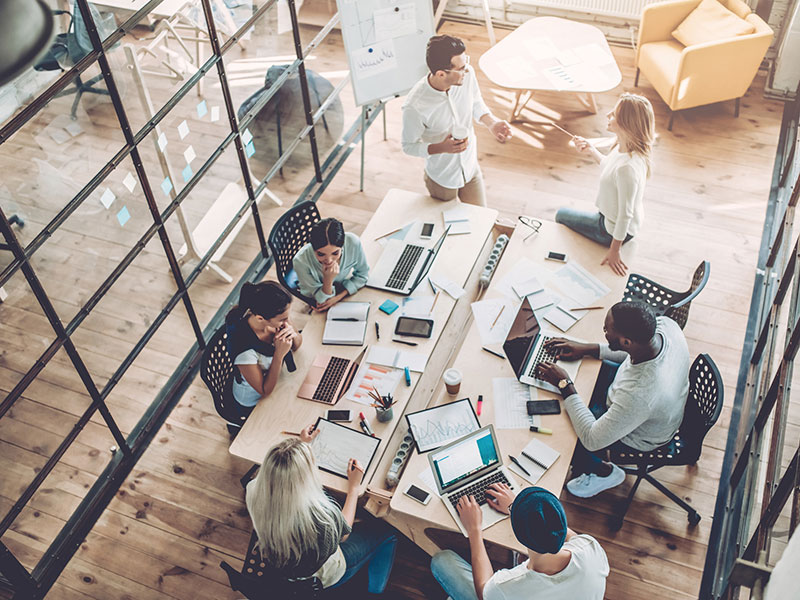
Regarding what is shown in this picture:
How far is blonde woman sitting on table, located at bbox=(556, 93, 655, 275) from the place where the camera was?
12.8 ft

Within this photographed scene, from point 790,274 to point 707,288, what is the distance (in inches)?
37.2

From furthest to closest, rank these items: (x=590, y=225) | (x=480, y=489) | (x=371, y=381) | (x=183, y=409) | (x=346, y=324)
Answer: (x=183, y=409), (x=590, y=225), (x=346, y=324), (x=371, y=381), (x=480, y=489)

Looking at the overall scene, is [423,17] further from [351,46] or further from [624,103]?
[624,103]

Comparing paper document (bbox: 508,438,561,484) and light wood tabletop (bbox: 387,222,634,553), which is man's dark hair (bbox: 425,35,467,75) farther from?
paper document (bbox: 508,438,561,484)

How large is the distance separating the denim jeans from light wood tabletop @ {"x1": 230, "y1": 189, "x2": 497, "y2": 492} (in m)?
0.89

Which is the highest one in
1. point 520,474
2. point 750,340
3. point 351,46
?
point 351,46

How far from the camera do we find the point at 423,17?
522 cm

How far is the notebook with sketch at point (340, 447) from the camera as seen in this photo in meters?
3.31

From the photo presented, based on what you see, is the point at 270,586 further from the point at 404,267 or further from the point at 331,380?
the point at 404,267

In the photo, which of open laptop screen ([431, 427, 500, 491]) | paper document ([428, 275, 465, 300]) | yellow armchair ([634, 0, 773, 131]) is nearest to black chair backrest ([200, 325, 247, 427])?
open laptop screen ([431, 427, 500, 491])

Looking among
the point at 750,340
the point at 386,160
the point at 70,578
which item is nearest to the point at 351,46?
the point at 386,160

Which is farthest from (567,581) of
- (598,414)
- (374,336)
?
(374,336)

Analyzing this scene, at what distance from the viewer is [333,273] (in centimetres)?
384

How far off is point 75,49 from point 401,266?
6.41 feet
